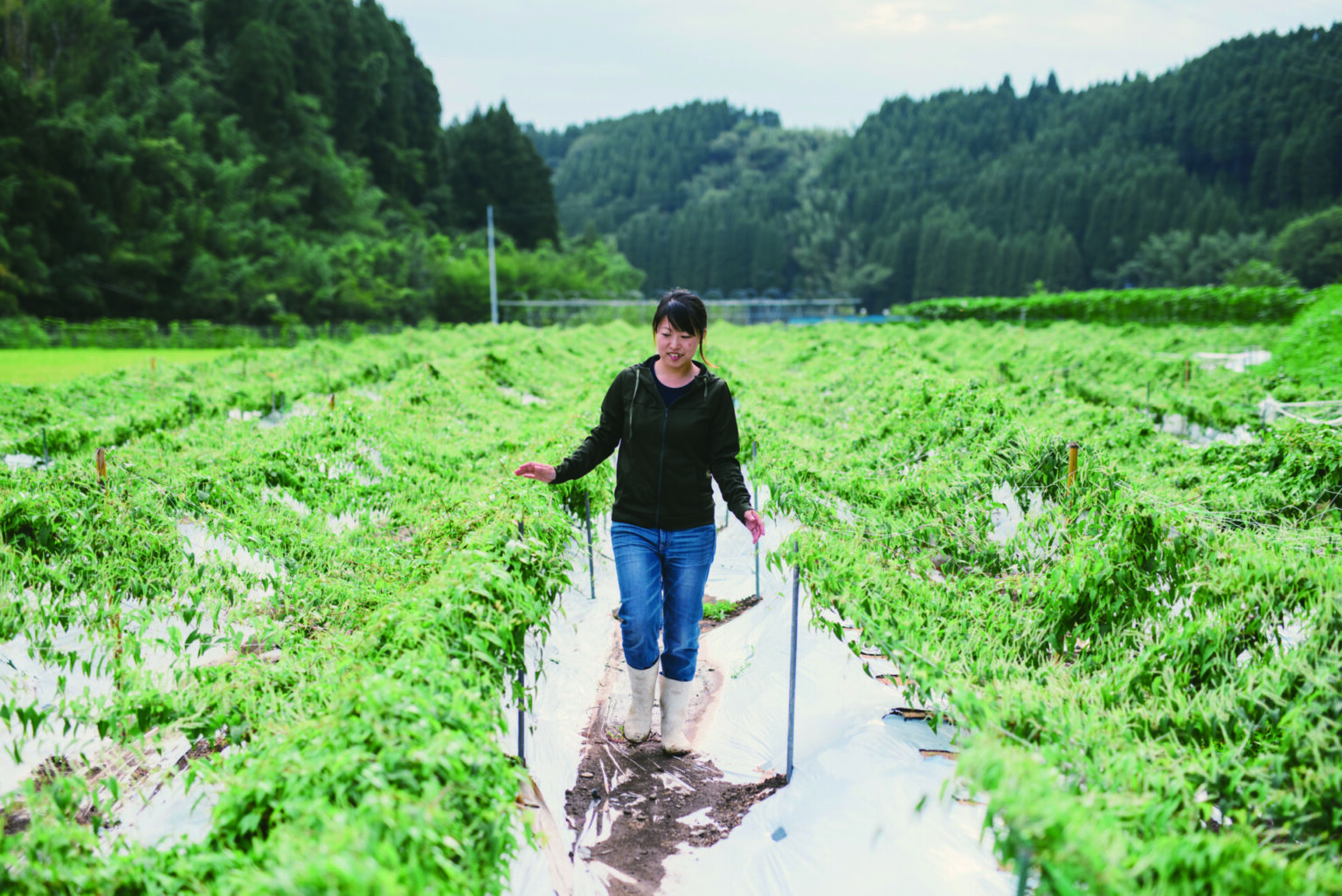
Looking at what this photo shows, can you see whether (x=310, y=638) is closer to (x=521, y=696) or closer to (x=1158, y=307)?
(x=521, y=696)

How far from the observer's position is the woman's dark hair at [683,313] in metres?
3.72

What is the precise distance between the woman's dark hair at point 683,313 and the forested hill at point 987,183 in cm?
7236

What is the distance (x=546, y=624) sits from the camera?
10.9 ft

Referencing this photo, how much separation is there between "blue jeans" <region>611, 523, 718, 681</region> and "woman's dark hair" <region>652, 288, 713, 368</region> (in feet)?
2.89

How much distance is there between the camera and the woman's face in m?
3.74

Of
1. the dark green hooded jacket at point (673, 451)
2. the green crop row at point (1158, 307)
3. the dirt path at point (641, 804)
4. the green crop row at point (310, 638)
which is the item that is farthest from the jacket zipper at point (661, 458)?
the green crop row at point (1158, 307)

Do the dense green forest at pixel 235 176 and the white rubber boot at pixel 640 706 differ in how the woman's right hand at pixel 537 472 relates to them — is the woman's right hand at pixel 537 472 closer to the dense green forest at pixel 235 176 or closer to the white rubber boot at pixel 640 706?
the white rubber boot at pixel 640 706

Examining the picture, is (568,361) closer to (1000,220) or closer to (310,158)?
(310,158)

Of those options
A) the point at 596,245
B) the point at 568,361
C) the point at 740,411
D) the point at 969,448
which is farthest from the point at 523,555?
the point at 596,245

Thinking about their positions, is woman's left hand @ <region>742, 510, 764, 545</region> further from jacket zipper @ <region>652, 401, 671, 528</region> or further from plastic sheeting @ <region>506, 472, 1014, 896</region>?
jacket zipper @ <region>652, 401, 671, 528</region>

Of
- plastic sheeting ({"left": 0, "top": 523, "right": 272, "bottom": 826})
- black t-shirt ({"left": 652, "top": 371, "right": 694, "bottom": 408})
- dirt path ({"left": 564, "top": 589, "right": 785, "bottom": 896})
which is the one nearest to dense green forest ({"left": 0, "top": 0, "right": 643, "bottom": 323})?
plastic sheeting ({"left": 0, "top": 523, "right": 272, "bottom": 826})

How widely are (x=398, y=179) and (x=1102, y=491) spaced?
78.0 metres

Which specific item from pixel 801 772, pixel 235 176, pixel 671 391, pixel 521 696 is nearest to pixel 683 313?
pixel 671 391

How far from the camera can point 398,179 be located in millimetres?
73875
